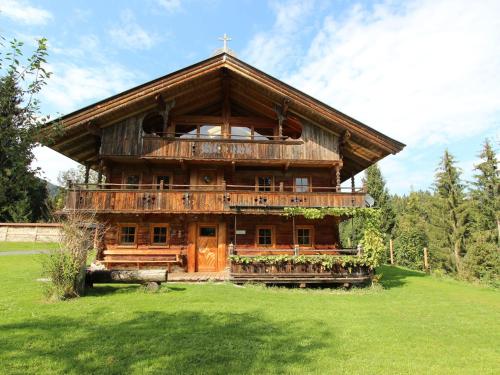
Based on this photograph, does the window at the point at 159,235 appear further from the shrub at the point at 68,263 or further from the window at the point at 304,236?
the shrub at the point at 68,263

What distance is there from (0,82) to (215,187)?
16.0 metres

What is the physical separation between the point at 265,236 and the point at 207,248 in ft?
11.3

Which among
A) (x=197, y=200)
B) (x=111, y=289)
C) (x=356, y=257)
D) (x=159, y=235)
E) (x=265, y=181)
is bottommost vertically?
(x=111, y=289)

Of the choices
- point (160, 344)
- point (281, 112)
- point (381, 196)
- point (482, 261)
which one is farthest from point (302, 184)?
point (381, 196)

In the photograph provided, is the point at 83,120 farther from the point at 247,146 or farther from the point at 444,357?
the point at 444,357

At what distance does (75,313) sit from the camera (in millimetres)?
8602

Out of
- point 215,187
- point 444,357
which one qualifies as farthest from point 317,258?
point 444,357

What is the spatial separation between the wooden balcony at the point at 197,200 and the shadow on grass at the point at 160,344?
929 centimetres

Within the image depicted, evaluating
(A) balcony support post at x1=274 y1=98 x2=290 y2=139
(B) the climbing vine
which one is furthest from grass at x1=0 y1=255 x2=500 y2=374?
(A) balcony support post at x1=274 y1=98 x2=290 y2=139

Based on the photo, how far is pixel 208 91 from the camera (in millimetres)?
20641

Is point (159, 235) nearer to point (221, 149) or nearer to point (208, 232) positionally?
point (208, 232)

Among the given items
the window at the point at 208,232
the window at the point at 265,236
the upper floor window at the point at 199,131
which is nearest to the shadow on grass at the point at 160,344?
the window at the point at 208,232

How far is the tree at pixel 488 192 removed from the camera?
101ft

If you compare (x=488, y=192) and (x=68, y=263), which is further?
(x=488, y=192)
